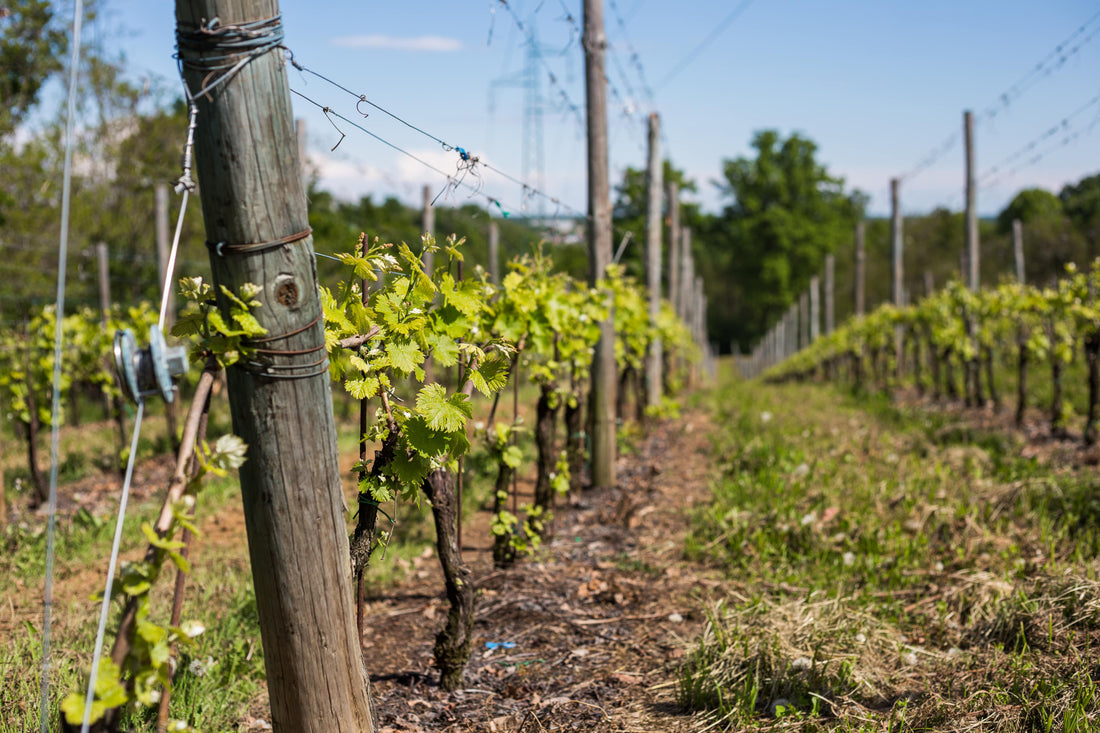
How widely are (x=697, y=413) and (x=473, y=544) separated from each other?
802 cm

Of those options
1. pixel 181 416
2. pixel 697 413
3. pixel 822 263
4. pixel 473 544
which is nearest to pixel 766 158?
pixel 822 263

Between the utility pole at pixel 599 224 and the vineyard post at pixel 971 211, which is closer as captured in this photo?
the utility pole at pixel 599 224

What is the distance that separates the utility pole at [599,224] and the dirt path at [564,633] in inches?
31.3

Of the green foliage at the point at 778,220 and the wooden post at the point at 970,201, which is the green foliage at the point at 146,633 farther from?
the green foliage at the point at 778,220

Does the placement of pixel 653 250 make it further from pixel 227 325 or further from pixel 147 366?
pixel 147 366

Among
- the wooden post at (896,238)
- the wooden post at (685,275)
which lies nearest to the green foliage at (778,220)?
the wooden post at (685,275)

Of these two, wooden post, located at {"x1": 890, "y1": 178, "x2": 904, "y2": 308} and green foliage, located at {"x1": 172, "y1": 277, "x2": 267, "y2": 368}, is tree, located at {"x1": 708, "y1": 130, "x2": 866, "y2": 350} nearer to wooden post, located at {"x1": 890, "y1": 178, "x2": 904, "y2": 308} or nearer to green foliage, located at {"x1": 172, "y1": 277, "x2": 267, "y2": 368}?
wooden post, located at {"x1": 890, "y1": 178, "x2": 904, "y2": 308}

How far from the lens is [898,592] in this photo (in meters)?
4.10

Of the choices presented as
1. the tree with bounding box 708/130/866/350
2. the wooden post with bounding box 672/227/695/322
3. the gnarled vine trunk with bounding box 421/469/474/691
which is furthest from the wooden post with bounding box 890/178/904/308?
the tree with bounding box 708/130/866/350

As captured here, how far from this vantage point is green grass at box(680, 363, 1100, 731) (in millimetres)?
2926

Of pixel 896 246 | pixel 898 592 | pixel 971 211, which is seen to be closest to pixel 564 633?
pixel 898 592

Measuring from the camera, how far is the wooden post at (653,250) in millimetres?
9531

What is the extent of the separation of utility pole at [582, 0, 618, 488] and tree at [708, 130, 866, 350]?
43.4 m

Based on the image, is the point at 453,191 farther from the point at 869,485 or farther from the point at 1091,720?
the point at 869,485
